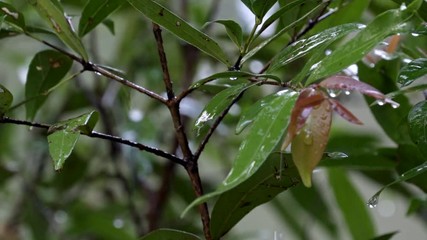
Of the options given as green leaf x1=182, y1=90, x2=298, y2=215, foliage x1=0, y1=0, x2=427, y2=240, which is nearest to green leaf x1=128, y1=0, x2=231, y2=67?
foliage x1=0, y1=0, x2=427, y2=240

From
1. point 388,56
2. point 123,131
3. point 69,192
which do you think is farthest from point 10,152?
point 388,56

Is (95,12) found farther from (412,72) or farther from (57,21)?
(412,72)

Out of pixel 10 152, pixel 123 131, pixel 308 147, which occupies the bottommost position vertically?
pixel 308 147

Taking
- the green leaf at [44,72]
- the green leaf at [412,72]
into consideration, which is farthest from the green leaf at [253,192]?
the green leaf at [44,72]

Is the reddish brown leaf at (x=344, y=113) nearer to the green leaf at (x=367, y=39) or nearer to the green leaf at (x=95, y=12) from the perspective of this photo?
the green leaf at (x=367, y=39)

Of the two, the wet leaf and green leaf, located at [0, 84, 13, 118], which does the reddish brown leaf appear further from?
green leaf, located at [0, 84, 13, 118]

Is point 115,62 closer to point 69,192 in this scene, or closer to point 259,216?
point 69,192
